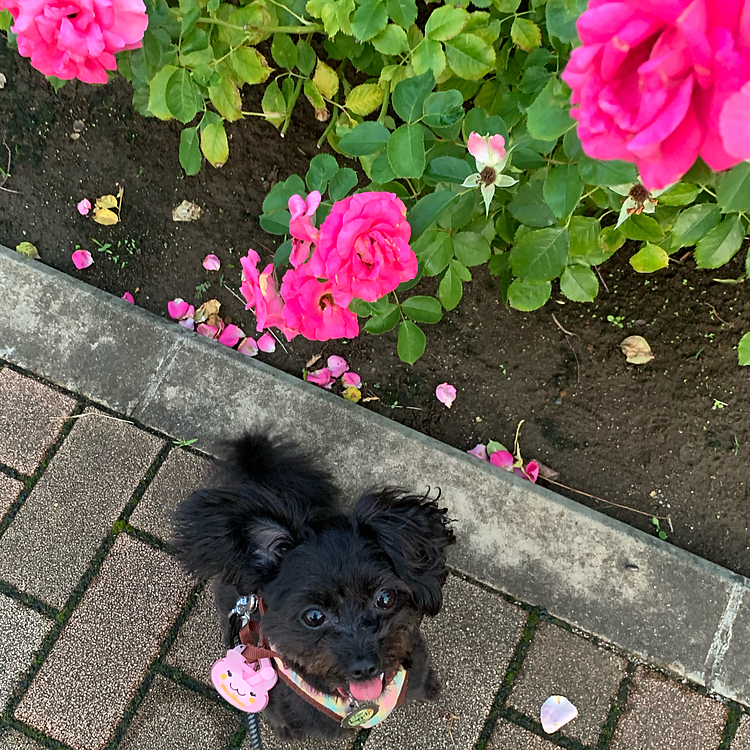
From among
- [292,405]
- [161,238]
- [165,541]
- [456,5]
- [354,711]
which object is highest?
[456,5]

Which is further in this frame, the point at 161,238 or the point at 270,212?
the point at 161,238

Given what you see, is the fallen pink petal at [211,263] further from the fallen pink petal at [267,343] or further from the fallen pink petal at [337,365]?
the fallen pink petal at [337,365]

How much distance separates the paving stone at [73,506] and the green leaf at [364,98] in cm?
150

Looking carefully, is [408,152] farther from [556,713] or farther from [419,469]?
[556,713]

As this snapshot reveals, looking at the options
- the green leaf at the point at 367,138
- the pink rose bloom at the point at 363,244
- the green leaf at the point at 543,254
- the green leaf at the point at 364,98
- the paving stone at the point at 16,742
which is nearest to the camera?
the pink rose bloom at the point at 363,244

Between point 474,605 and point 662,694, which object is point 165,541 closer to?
point 474,605

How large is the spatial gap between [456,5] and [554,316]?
1322mm

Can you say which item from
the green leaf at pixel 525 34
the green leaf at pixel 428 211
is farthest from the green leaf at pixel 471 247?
the green leaf at pixel 525 34

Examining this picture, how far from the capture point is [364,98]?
1716mm

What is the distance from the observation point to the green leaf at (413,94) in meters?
1.22

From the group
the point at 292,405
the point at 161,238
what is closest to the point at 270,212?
the point at 292,405

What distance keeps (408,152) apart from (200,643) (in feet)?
6.36

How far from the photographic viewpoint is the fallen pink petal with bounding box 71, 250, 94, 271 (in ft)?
8.57

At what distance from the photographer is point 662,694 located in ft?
6.98
